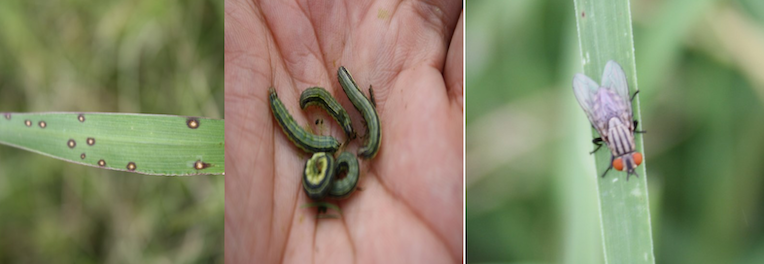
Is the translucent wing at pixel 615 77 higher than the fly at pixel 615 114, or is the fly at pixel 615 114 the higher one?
the translucent wing at pixel 615 77

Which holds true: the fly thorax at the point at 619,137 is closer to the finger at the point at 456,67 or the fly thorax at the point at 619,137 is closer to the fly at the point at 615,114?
Result: the fly at the point at 615,114

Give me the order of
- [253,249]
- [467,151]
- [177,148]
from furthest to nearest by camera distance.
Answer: [467,151]
[253,249]
[177,148]

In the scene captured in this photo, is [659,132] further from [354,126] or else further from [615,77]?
[354,126]

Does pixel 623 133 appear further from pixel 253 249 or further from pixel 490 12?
pixel 253 249

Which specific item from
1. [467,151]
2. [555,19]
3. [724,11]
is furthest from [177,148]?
[724,11]

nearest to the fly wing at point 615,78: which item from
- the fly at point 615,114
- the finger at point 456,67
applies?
the fly at point 615,114

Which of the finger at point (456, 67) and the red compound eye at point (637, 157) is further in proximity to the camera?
the finger at point (456, 67)
